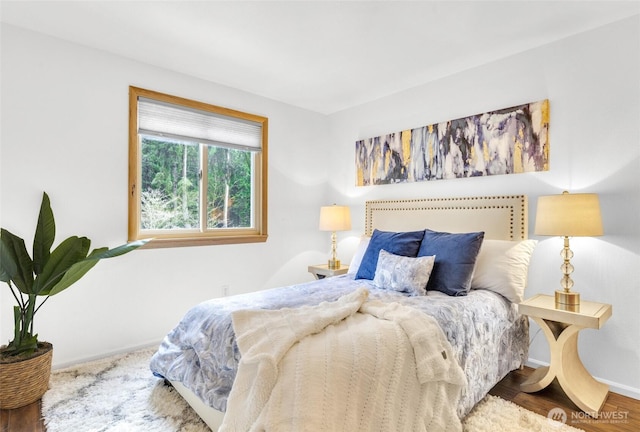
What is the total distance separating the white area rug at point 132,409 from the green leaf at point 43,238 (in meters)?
0.81

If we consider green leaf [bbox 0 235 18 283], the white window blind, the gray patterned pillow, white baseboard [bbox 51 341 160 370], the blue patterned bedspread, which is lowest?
white baseboard [bbox 51 341 160 370]

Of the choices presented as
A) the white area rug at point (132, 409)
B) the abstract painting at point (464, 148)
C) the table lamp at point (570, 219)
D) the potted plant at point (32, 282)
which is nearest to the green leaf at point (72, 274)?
the potted plant at point (32, 282)

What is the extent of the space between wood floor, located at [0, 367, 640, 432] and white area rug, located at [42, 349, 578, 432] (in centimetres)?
8

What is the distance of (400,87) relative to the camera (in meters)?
3.44

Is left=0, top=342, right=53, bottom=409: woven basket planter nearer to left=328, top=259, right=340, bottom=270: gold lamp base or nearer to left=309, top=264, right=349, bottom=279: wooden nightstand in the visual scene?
left=309, top=264, right=349, bottom=279: wooden nightstand

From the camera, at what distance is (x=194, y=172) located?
3.29 meters

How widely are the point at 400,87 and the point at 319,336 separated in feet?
9.22

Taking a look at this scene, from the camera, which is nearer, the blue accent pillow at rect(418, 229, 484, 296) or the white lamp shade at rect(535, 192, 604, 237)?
the white lamp shade at rect(535, 192, 604, 237)

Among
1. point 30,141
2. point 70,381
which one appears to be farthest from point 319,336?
point 30,141

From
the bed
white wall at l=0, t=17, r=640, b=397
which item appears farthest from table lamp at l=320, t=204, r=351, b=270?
white wall at l=0, t=17, r=640, b=397

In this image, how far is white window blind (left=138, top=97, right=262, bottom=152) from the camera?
2943 millimetres

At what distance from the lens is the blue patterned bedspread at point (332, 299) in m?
1.71

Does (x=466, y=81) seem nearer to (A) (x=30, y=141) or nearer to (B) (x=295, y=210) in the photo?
(B) (x=295, y=210)

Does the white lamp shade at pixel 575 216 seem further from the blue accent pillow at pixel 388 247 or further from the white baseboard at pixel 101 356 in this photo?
the white baseboard at pixel 101 356
